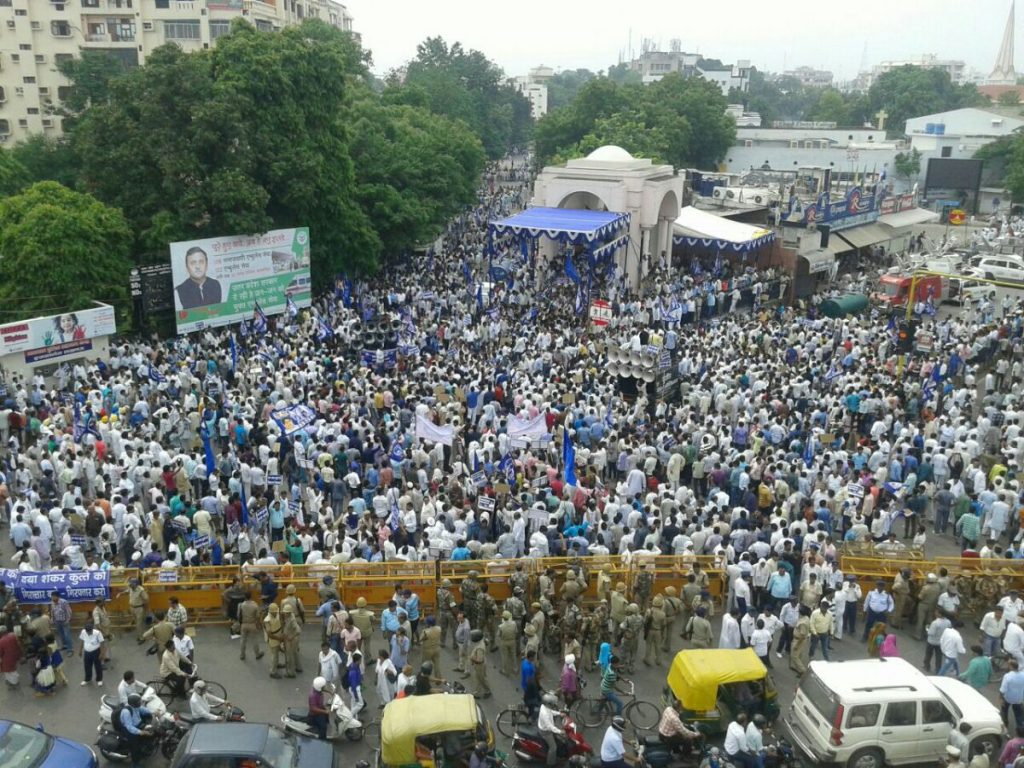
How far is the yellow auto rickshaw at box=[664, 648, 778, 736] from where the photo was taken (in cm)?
989

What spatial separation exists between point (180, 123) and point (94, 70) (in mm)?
16039

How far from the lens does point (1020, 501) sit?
50.1ft

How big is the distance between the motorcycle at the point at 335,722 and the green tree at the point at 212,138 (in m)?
18.5

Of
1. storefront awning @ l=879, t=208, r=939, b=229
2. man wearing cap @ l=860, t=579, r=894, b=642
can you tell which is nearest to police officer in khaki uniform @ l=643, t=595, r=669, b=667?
man wearing cap @ l=860, t=579, r=894, b=642

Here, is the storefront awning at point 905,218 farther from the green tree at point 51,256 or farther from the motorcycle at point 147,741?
the motorcycle at point 147,741

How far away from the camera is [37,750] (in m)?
8.72

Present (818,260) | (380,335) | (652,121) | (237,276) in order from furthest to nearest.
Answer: (652,121), (818,260), (237,276), (380,335)

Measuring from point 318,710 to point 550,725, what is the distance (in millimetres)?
2640

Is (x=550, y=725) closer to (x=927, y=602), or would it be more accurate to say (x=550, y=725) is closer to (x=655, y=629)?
(x=655, y=629)

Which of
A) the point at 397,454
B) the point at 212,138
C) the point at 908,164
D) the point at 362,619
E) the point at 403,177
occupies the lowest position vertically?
the point at 362,619

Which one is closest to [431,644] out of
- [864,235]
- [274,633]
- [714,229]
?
[274,633]

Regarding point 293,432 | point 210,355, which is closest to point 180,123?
point 210,355

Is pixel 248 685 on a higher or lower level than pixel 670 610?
lower

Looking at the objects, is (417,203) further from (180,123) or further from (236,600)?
(236,600)
